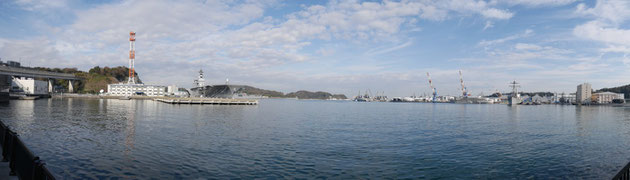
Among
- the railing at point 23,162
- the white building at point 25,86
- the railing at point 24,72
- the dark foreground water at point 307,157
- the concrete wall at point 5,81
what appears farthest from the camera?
the white building at point 25,86

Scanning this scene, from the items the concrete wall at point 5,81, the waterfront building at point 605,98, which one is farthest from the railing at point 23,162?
the waterfront building at point 605,98

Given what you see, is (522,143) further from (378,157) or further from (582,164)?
(378,157)

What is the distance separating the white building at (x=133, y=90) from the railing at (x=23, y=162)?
133670 millimetres

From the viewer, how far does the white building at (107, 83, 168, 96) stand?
4828 inches

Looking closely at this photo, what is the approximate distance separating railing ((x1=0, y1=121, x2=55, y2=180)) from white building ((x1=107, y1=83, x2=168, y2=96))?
134 meters

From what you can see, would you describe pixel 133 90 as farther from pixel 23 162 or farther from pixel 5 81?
pixel 23 162

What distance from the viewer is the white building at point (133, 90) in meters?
123

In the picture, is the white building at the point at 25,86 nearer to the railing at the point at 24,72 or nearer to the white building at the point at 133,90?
the railing at the point at 24,72

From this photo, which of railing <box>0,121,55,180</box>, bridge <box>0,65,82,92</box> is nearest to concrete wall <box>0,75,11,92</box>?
bridge <box>0,65,82,92</box>

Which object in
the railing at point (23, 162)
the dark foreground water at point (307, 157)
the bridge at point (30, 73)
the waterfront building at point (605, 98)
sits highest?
the bridge at point (30, 73)

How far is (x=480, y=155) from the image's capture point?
1455 centimetres

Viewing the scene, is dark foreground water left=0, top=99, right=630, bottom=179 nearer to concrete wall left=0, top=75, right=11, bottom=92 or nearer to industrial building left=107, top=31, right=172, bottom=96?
concrete wall left=0, top=75, right=11, bottom=92

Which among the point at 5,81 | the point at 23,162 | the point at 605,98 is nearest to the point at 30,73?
the point at 5,81

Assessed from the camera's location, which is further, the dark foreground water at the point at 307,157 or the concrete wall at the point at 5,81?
the concrete wall at the point at 5,81
